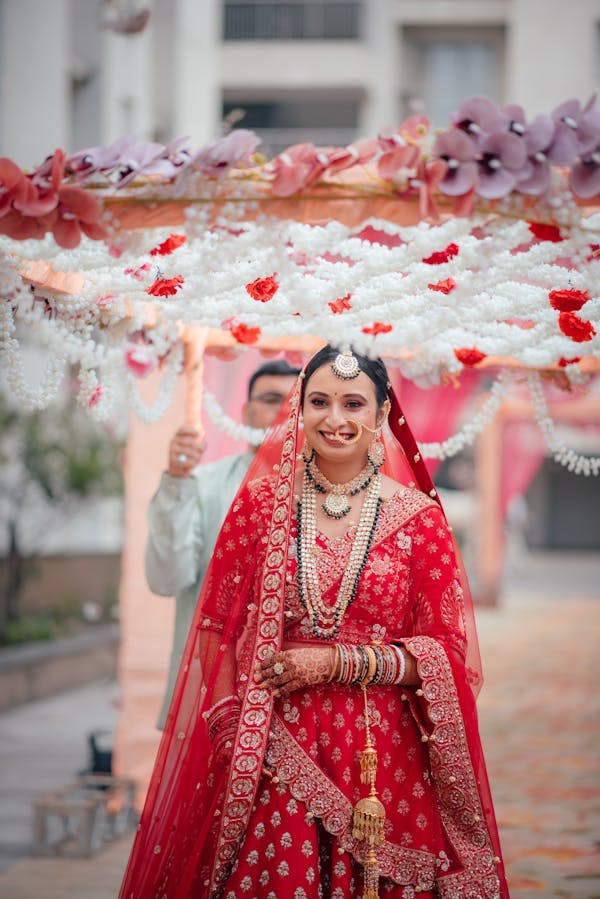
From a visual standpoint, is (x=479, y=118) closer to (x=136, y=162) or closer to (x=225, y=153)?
(x=225, y=153)

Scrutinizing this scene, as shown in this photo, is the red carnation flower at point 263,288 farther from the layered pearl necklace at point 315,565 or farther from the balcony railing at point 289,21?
the balcony railing at point 289,21

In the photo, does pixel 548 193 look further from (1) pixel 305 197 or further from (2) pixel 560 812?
(2) pixel 560 812

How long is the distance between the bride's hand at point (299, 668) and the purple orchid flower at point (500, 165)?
3.47 feet

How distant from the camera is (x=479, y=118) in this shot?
2.39 m

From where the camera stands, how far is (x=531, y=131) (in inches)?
94.3

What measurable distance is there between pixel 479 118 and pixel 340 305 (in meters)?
1.06

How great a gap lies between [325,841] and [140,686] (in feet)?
8.68

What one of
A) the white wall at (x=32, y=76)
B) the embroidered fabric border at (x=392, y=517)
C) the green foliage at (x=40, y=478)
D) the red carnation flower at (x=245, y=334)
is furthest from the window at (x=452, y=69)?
the embroidered fabric border at (x=392, y=517)

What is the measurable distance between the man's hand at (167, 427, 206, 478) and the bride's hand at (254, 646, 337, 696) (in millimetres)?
1237

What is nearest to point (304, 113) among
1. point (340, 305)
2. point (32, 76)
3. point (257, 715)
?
point (32, 76)

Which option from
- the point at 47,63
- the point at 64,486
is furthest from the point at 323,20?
the point at 64,486

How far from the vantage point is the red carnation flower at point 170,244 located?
2945 millimetres

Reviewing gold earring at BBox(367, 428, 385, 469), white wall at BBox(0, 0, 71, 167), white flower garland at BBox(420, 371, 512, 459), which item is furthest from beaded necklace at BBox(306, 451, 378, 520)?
white wall at BBox(0, 0, 71, 167)

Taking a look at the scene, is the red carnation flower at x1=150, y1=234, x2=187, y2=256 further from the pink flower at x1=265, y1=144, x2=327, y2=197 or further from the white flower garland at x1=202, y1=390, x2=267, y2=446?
the white flower garland at x1=202, y1=390, x2=267, y2=446
